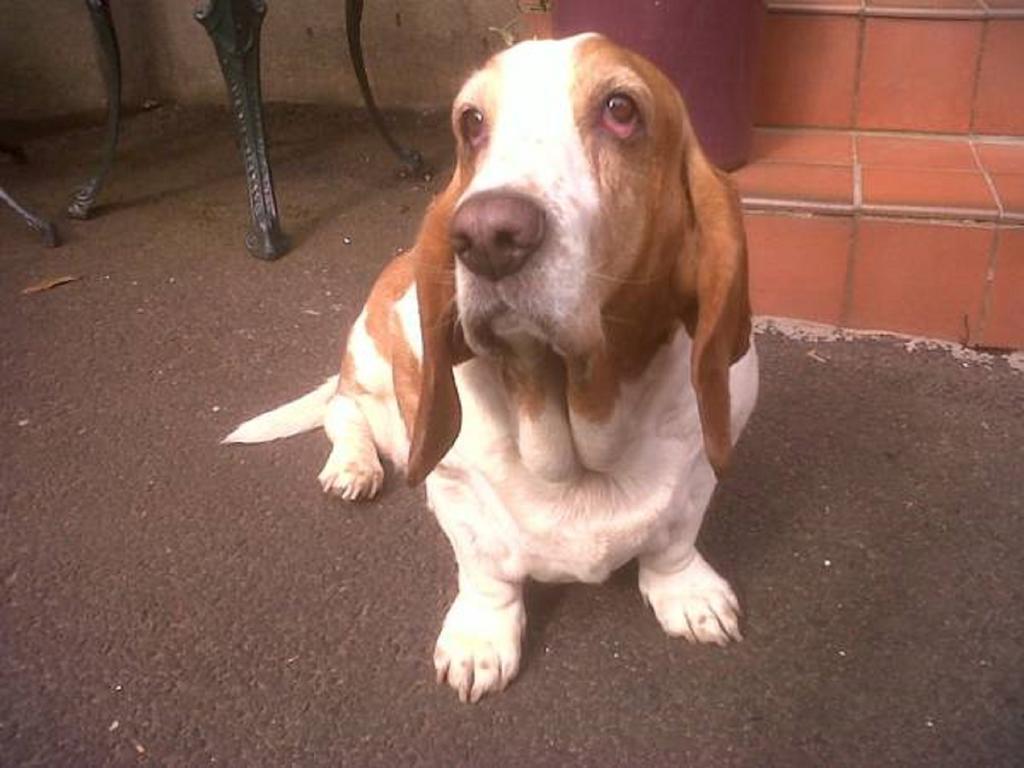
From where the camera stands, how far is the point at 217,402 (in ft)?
6.41

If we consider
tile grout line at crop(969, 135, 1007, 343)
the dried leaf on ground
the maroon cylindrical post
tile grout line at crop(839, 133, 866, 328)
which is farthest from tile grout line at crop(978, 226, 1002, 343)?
the dried leaf on ground

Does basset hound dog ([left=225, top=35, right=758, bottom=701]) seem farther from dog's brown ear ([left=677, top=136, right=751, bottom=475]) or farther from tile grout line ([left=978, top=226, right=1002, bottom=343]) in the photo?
tile grout line ([left=978, top=226, right=1002, bottom=343])

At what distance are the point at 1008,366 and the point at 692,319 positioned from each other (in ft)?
3.46

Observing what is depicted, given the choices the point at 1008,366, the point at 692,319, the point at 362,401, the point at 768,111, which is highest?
the point at 692,319

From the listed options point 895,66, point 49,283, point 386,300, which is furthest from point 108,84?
point 895,66

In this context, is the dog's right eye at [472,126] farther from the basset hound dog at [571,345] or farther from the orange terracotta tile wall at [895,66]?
the orange terracotta tile wall at [895,66]

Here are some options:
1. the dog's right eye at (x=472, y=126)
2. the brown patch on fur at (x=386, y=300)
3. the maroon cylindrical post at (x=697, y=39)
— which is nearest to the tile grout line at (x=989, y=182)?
the maroon cylindrical post at (x=697, y=39)

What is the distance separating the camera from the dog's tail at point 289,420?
70.9 inches

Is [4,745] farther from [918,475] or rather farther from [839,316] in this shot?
[839,316]

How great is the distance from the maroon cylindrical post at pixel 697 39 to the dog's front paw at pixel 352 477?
88cm

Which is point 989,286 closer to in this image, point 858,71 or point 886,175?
point 886,175

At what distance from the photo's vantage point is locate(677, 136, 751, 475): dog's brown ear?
43.4 inches

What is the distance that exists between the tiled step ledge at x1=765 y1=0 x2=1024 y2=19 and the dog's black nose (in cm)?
144

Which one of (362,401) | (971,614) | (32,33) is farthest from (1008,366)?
(32,33)
